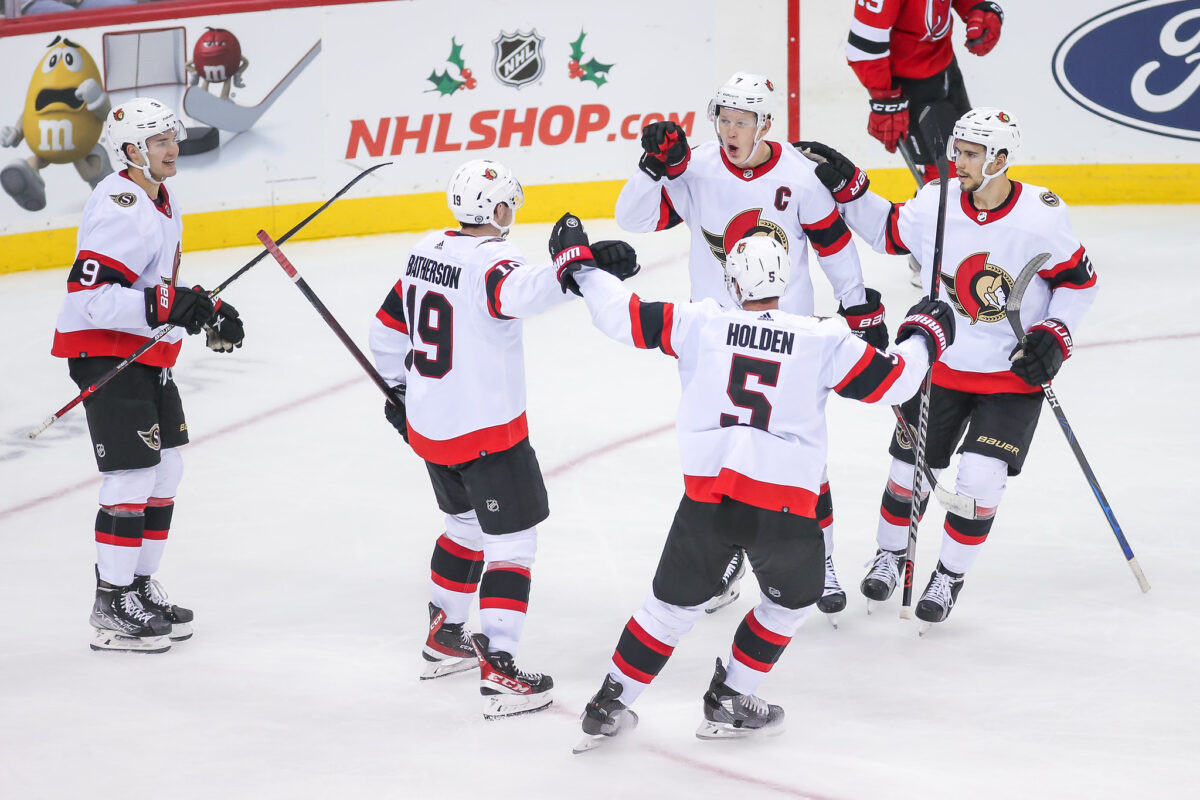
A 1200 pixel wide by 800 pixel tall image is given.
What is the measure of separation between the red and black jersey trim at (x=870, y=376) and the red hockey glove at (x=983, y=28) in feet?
10.9

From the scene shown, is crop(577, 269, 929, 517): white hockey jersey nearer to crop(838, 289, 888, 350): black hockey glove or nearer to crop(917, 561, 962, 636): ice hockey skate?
crop(838, 289, 888, 350): black hockey glove

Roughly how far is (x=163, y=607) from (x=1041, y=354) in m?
2.33

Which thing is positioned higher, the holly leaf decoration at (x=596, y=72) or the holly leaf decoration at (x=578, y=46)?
the holly leaf decoration at (x=578, y=46)

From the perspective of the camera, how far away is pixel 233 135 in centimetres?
721

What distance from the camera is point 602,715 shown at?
318cm

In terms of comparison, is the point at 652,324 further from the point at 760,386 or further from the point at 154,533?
the point at 154,533

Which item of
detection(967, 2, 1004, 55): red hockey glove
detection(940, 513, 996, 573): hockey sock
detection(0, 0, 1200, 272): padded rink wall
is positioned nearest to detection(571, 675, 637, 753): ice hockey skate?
detection(940, 513, 996, 573): hockey sock

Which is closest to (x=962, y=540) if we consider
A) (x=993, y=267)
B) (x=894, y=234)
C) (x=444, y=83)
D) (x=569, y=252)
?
(x=993, y=267)

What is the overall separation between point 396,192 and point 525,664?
4345mm

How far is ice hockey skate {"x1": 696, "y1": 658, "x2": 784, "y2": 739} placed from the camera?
324 centimetres

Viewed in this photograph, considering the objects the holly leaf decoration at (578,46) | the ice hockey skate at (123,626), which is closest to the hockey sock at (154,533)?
the ice hockey skate at (123,626)

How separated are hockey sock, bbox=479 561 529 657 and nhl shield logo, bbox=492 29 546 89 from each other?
4.52 metres

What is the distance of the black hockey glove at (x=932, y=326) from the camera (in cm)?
322

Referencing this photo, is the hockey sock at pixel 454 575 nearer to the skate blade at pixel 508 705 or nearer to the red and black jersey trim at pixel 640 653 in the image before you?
the skate blade at pixel 508 705
